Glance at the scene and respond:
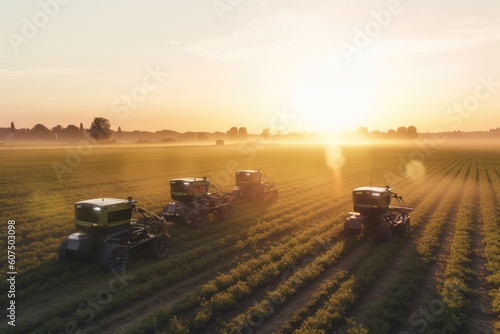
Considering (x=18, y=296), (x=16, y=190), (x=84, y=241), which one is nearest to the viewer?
(x=18, y=296)

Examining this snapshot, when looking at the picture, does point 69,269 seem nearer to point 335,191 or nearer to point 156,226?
point 156,226

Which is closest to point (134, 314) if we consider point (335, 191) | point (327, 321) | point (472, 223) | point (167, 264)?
point (167, 264)

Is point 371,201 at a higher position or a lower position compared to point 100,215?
lower

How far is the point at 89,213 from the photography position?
13.1 m

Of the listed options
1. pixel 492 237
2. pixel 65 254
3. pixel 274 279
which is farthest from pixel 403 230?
pixel 65 254

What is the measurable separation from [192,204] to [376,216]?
984 centimetres

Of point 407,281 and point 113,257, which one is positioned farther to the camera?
point 113,257

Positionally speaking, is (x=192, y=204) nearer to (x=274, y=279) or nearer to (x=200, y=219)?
(x=200, y=219)

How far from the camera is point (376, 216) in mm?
17719

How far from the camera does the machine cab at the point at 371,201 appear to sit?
56.1 ft

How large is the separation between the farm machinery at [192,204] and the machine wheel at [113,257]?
17.2ft

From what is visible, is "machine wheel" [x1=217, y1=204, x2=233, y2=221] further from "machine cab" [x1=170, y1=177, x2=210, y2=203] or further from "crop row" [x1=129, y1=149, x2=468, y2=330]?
"crop row" [x1=129, y1=149, x2=468, y2=330]

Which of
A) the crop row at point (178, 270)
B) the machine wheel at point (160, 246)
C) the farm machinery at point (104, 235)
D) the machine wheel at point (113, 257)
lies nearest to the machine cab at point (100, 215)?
the farm machinery at point (104, 235)

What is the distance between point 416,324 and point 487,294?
150 inches
